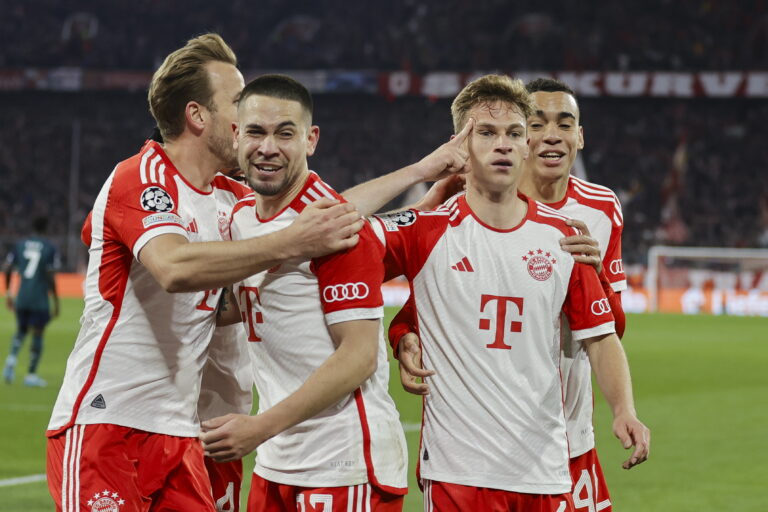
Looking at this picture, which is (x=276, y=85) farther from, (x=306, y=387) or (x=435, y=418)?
(x=435, y=418)

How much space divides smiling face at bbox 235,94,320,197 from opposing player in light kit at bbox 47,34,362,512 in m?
0.22

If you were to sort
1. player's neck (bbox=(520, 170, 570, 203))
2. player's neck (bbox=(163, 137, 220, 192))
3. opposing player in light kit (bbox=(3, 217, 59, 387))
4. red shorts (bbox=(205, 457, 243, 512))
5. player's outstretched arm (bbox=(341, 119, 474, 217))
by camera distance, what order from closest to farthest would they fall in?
player's outstretched arm (bbox=(341, 119, 474, 217)) → player's neck (bbox=(163, 137, 220, 192)) → red shorts (bbox=(205, 457, 243, 512)) → player's neck (bbox=(520, 170, 570, 203)) → opposing player in light kit (bbox=(3, 217, 59, 387))

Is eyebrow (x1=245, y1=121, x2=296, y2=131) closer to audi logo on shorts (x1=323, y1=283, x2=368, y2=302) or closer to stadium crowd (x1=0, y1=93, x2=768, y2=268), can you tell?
audi logo on shorts (x1=323, y1=283, x2=368, y2=302)

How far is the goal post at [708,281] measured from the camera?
2550cm

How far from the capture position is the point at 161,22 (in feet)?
130

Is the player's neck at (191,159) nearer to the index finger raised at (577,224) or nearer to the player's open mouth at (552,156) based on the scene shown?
the index finger raised at (577,224)

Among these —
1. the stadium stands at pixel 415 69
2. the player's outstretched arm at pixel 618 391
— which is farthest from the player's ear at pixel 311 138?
the stadium stands at pixel 415 69

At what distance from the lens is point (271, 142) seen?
344cm

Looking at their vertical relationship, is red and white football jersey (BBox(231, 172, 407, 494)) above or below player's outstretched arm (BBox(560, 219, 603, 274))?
below

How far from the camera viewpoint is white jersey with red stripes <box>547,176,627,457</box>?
458cm

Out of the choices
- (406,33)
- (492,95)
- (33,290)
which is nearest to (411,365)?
(492,95)

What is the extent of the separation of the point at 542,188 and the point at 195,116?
1.56 m

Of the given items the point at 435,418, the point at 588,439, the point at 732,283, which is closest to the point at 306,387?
the point at 435,418

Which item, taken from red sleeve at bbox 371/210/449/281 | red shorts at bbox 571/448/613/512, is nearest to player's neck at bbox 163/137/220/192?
red sleeve at bbox 371/210/449/281
